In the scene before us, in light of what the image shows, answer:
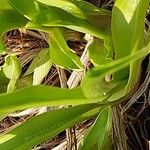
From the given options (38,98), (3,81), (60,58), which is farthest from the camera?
(3,81)

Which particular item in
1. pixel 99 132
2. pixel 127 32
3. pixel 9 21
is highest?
pixel 9 21

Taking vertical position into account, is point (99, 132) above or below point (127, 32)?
below

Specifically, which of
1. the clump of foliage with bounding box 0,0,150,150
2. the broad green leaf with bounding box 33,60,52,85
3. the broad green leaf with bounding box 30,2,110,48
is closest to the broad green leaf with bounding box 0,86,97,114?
the clump of foliage with bounding box 0,0,150,150

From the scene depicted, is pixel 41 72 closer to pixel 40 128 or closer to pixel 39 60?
pixel 39 60

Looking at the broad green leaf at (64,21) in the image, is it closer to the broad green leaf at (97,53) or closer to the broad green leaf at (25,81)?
the broad green leaf at (97,53)

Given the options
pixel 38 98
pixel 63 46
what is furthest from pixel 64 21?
pixel 38 98

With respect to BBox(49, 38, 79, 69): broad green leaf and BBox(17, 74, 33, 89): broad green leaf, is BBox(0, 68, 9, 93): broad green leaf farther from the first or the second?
BBox(49, 38, 79, 69): broad green leaf

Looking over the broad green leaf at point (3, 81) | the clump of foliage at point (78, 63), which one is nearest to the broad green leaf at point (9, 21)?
the clump of foliage at point (78, 63)
